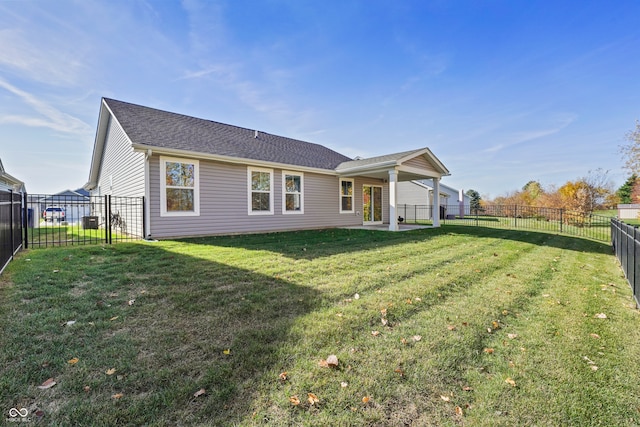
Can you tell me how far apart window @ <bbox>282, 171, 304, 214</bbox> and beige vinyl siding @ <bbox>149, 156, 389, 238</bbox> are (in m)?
0.19

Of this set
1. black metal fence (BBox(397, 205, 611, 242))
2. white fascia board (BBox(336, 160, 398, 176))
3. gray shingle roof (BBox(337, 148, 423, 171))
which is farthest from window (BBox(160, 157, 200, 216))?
black metal fence (BBox(397, 205, 611, 242))

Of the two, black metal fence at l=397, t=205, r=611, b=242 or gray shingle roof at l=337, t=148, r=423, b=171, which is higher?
gray shingle roof at l=337, t=148, r=423, b=171

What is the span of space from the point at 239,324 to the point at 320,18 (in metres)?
11.1

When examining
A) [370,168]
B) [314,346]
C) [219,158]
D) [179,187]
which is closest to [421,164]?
[370,168]

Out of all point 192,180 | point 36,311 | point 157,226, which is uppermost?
point 192,180

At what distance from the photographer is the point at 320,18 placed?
32.9 feet

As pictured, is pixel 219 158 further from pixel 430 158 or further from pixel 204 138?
pixel 430 158

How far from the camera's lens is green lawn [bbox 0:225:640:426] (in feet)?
5.58

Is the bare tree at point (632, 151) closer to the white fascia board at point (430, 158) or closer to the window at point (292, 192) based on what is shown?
the white fascia board at point (430, 158)

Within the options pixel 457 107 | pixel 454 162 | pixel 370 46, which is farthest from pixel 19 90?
pixel 454 162

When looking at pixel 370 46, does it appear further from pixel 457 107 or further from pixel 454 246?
pixel 454 246

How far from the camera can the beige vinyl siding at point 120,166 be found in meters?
9.07

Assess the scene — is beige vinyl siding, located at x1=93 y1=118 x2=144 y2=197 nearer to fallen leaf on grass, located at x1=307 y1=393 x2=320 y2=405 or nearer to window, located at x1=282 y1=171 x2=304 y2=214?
window, located at x1=282 y1=171 x2=304 y2=214

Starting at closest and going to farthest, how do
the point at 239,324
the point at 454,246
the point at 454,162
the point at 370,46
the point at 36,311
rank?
1. the point at 239,324
2. the point at 36,311
3. the point at 454,246
4. the point at 370,46
5. the point at 454,162
